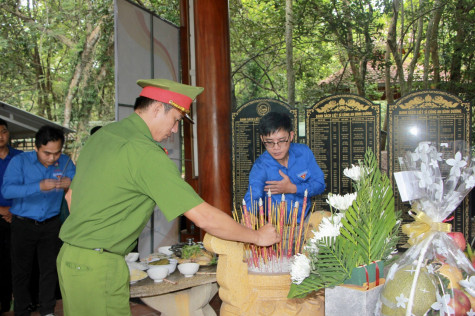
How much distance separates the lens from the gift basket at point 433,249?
104 cm

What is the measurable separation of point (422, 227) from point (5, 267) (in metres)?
3.68

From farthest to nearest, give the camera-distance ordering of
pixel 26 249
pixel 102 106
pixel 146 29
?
pixel 102 106 → pixel 146 29 → pixel 26 249

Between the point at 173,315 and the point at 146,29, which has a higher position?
the point at 146,29

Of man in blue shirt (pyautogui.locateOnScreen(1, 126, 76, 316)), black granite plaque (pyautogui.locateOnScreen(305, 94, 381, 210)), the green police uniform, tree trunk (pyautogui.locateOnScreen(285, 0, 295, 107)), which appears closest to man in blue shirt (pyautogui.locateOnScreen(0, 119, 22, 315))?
man in blue shirt (pyautogui.locateOnScreen(1, 126, 76, 316))

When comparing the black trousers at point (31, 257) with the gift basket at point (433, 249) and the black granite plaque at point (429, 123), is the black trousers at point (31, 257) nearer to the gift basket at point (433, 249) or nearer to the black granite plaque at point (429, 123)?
the gift basket at point (433, 249)

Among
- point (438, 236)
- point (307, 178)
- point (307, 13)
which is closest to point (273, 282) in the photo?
point (438, 236)

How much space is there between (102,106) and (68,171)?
6859 millimetres

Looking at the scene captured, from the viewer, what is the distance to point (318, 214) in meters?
2.13

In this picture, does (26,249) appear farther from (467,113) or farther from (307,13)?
(307,13)

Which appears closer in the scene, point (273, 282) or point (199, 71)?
point (273, 282)

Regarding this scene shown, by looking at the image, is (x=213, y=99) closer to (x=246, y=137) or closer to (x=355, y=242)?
(x=246, y=137)

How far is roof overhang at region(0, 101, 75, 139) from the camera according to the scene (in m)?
4.53

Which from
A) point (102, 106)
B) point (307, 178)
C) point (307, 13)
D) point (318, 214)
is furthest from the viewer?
point (102, 106)

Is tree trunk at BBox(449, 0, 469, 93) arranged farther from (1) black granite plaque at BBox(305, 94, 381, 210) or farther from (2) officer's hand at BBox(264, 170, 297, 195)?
(2) officer's hand at BBox(264, 170, 297, 195)
